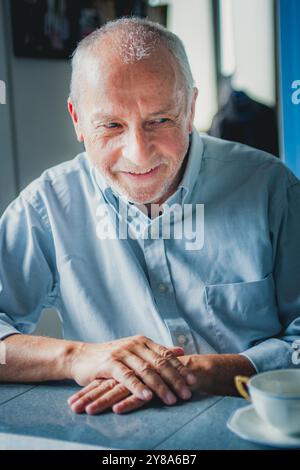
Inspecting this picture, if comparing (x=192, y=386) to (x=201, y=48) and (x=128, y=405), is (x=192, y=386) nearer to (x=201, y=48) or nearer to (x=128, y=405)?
(x=128, y=405)

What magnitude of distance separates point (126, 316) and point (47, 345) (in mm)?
243

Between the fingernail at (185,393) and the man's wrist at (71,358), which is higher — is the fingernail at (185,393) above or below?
above

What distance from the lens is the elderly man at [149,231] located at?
1192 mm

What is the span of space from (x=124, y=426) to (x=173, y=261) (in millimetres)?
507

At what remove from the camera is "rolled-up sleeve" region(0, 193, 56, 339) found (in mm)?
1346

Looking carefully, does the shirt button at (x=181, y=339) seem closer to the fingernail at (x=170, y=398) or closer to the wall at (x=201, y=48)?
the fingernail at (x=170, y=398)

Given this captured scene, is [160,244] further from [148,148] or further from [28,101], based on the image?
[28,101]

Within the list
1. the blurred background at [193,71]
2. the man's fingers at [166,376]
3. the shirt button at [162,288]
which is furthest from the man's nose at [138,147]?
the blurred background at [193,71]

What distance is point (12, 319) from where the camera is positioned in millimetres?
1341

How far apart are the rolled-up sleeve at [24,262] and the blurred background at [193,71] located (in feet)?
3.06

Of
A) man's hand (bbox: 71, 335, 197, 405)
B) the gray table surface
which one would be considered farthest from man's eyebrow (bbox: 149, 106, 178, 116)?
the gray table surface

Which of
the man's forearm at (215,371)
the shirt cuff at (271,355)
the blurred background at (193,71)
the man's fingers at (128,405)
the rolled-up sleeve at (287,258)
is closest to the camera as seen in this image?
the man's fingers at (128,405)

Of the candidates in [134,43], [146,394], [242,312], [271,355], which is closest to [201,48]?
[134,43]

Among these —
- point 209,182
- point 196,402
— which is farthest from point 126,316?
point 196,402
